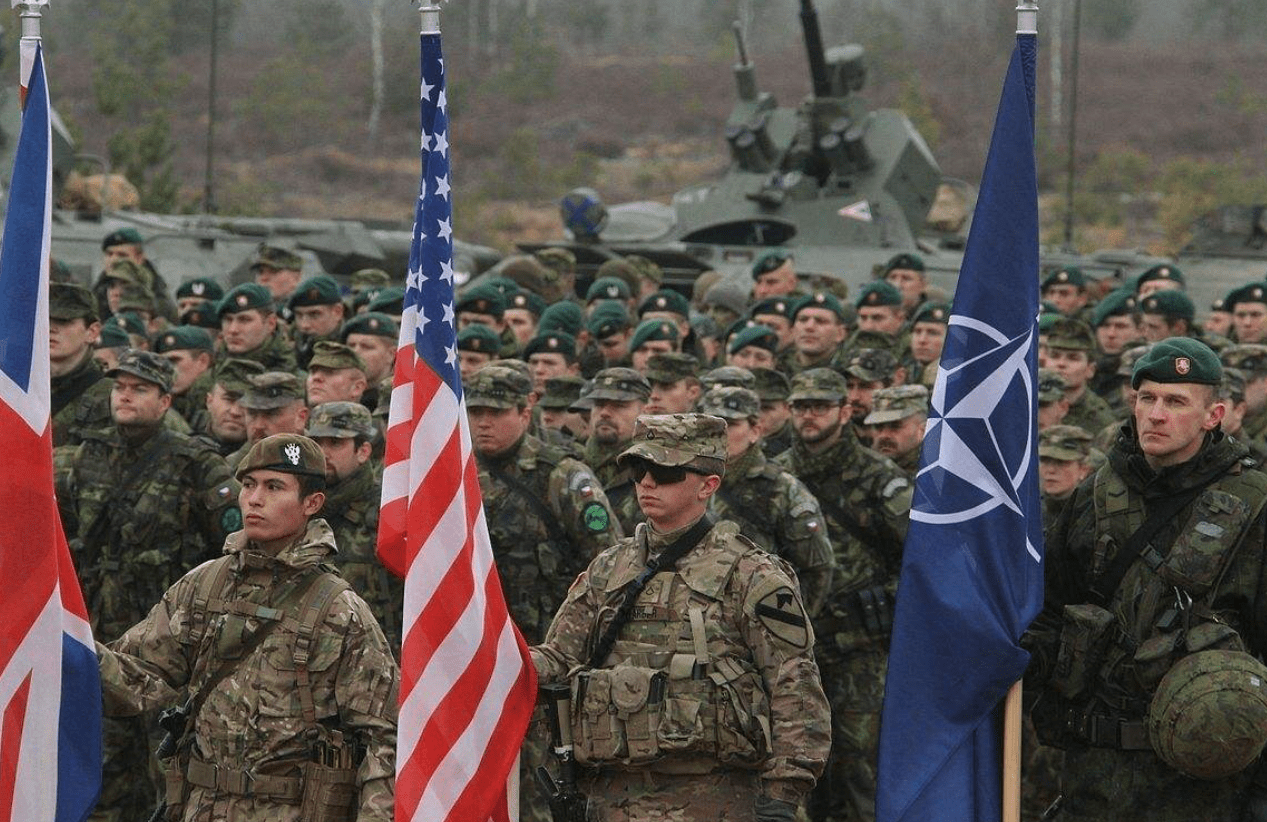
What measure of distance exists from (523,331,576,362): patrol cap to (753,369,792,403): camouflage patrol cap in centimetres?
152

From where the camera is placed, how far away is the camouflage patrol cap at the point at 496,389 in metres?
8.69

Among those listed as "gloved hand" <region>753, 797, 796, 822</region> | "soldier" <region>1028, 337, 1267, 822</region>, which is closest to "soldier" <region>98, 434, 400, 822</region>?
"gloved hand" <region>753, 797, 796, 822</region>

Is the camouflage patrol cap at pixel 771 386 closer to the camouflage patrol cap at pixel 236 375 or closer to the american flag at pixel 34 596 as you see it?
the camouflage patrol cap at pixel 236 375

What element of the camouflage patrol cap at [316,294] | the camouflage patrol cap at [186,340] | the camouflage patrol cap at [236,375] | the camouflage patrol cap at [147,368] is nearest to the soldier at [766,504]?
the camouflage patrol cap at [147,368]

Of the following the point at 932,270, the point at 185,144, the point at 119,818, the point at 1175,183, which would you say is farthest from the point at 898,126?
the point at 185,144

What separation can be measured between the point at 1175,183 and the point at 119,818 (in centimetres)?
4099

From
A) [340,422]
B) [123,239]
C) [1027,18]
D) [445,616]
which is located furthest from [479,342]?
[123,239]

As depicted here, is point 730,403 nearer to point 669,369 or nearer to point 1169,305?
point 669,369

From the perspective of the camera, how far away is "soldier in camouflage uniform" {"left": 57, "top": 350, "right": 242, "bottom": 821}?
352 inches

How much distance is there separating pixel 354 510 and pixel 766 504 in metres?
1.65

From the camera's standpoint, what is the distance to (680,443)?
6.36 m

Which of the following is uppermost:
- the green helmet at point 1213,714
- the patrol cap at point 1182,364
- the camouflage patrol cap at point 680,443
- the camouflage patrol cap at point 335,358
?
the patrol cap at point 1182,364

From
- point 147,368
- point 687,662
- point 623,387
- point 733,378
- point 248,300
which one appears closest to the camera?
point 687,662

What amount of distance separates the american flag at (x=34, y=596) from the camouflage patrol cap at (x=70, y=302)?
339 centimetres
